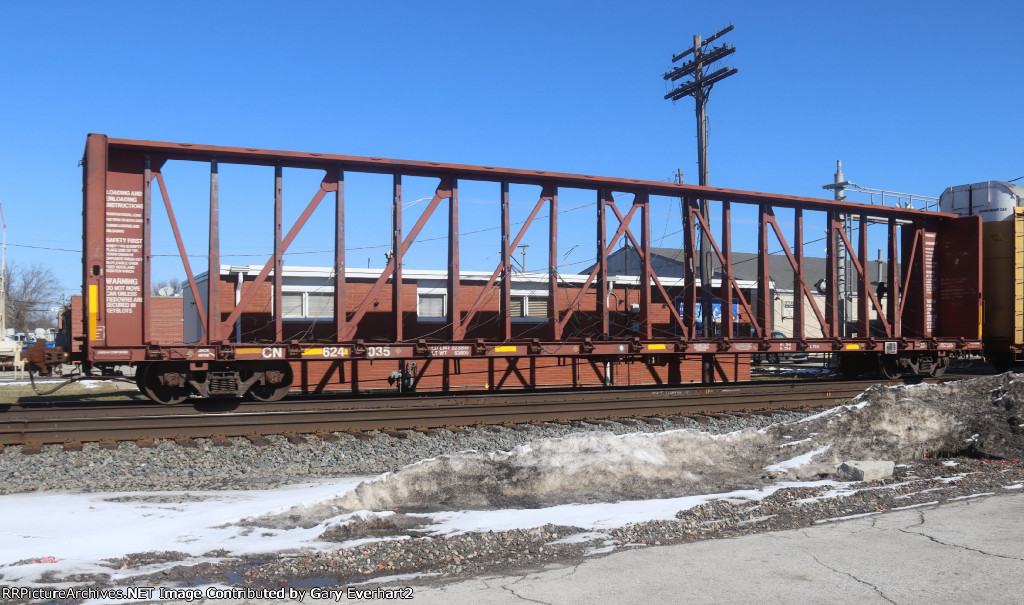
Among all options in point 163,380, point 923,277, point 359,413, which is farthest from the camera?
point 923,277

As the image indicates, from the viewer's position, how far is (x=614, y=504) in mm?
7176

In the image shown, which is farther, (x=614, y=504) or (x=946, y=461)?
(x=946, y=461)

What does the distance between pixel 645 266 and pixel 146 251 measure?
1002 centimetres

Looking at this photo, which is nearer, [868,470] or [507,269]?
[868,470]

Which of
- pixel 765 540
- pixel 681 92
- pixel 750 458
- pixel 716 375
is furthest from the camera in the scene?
pixel 681 92

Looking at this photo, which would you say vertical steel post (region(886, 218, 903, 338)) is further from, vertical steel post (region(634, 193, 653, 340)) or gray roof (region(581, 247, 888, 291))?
gray roof (region(581, 247, 888, 291))

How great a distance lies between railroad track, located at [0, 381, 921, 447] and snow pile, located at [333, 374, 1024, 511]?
331 cm

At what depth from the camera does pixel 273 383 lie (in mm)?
13617

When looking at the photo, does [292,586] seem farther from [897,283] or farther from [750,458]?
[897,283]

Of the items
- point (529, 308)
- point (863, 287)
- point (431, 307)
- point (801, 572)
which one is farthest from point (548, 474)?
point (863, 287)

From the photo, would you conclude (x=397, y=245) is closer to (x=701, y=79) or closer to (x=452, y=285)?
(x=452, y=285)

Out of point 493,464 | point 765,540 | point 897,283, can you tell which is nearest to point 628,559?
point 765,540

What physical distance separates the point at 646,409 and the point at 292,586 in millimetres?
9940

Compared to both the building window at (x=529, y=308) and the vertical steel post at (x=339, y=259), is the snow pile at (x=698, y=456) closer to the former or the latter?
the vertical steel post at (x=339, y=259)
